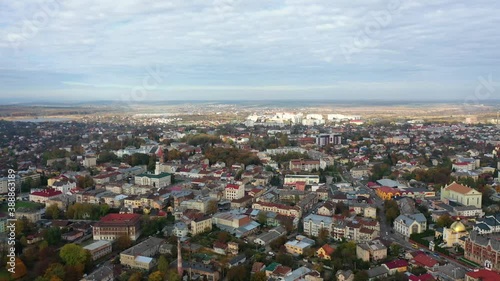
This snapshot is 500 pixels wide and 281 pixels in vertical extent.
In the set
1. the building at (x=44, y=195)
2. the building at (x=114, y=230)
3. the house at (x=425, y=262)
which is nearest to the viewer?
the house at (x=425, y=262)

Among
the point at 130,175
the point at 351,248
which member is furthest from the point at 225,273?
the point at 130,175

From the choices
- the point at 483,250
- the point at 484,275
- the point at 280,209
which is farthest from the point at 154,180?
the point at 484,275

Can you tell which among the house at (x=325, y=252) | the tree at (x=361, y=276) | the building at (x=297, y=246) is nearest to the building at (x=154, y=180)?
the building at (x=297, y=246)

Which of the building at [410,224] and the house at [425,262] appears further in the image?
the building at [410,224]

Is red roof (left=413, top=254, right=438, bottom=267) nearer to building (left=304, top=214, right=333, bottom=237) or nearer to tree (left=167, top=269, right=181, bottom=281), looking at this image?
building (left=304, top=214, right=333, bottom=237)

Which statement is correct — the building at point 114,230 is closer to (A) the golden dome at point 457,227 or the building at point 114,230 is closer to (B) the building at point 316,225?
(B) the building at point 316,225

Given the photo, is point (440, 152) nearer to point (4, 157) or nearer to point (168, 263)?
point (168, 263)

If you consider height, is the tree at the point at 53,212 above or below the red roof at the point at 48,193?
→ below

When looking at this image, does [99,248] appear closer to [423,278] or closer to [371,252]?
[371,252]
